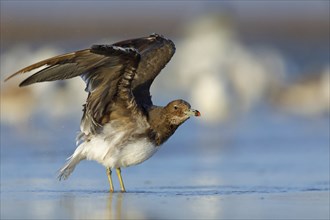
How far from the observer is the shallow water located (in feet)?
29.0

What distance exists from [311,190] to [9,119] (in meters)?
6.07

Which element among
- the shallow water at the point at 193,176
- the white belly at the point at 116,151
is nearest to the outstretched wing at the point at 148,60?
the white belly at the point at 116,151

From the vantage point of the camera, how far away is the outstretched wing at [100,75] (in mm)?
9430

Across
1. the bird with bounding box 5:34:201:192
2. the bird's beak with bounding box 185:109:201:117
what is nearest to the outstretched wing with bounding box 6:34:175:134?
the bird with bounding box 5:34:201:192

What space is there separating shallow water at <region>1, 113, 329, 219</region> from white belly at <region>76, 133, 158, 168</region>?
268mm

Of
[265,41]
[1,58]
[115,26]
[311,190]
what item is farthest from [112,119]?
[115,26]

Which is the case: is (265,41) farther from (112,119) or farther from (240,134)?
(112,119)

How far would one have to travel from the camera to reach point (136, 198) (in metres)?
9.55

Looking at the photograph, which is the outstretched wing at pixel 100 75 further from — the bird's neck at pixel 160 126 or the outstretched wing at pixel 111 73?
the bird's neck at pixel 160 126

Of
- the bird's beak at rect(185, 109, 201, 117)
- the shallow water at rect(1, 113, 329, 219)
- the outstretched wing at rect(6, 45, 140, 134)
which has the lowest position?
the shallow water at rect(1, 113, 329, 219)

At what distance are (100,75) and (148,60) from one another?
130 cm

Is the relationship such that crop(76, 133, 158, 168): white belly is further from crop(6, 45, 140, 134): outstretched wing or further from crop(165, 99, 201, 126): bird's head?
crop(165, 99, 201, 126): bird's head

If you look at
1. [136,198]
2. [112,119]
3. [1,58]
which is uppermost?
[1,58]

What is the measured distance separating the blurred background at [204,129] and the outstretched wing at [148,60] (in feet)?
2.85
